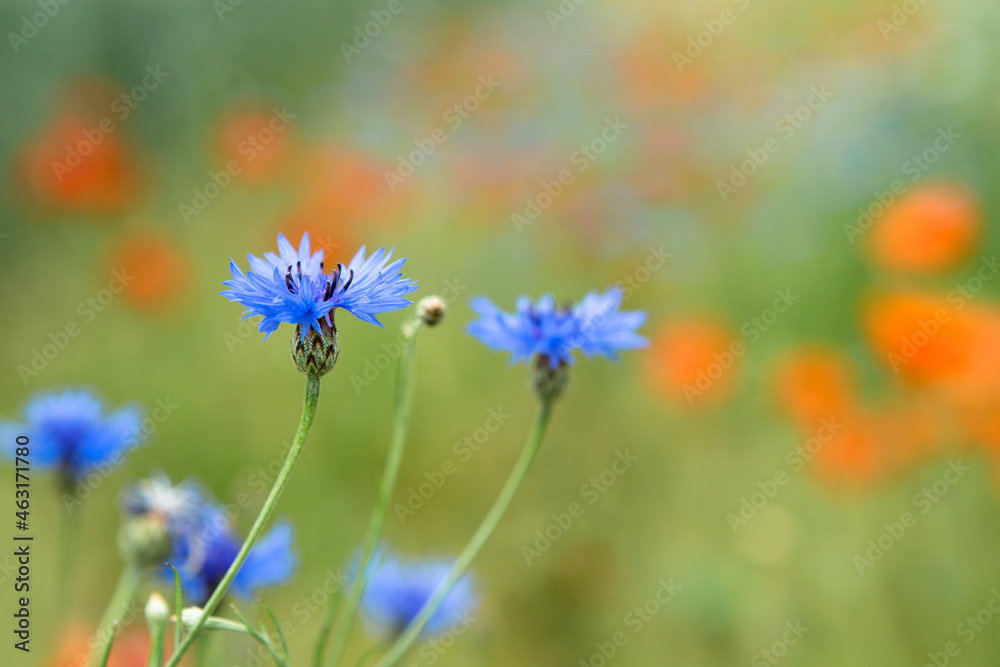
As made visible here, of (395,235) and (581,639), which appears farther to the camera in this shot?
(395,235)

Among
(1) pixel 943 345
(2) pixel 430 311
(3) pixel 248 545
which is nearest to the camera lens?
(3) pixel 248 545

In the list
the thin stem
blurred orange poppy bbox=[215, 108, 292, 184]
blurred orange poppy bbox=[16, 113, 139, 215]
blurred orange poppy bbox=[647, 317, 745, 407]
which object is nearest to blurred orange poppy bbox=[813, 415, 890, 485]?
blurred orange poppy bbox=[647, 317, 745, 407]

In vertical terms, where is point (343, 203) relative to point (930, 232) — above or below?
above

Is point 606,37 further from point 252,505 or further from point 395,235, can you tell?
point 252,505

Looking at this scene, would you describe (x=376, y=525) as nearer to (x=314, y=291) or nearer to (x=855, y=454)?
(x=314, y=291)

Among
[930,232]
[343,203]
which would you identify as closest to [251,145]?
[343,203]

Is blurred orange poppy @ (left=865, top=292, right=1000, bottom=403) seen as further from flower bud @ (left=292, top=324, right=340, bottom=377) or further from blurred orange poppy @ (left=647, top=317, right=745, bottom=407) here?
flower bud @ (left=292, top=324, right=340, bottom=377)

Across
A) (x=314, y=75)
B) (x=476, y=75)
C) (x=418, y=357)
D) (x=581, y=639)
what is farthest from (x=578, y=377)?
(x=314, y=75)
